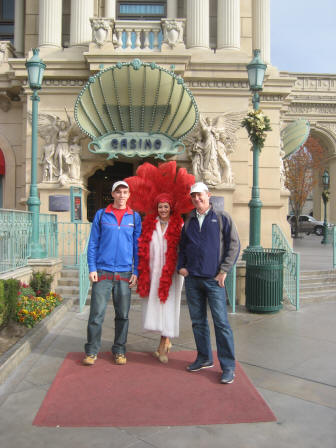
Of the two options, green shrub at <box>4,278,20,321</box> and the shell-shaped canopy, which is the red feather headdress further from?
the shell-shaped canopy

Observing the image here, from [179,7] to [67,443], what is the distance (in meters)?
16.8

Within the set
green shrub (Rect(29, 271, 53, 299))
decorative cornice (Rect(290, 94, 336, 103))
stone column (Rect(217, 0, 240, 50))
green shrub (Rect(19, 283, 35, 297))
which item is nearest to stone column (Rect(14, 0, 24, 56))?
stone column (Rect(217, 0, 240, 50))

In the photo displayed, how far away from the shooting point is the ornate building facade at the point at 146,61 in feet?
44.0

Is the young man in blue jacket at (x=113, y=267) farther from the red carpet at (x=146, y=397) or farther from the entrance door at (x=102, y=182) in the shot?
the entrance door at (x=102, y=182)

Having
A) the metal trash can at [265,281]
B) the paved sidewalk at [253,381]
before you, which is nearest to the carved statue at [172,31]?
the metal trash can at [265,281]

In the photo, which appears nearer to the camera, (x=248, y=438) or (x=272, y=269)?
(x=248, y=438)

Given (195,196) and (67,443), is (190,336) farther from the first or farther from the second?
(67,443)

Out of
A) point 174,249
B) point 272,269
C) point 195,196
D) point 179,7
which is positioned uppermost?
point 179,7

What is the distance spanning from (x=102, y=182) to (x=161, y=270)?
12.9 meters

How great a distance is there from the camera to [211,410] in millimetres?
3768

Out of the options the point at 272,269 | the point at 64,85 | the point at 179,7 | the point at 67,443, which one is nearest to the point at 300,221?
the point at 179,7

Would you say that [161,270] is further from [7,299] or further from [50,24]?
[50,24]

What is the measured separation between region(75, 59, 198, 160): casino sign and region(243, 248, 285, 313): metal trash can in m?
5.98

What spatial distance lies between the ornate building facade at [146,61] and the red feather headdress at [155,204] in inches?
326
